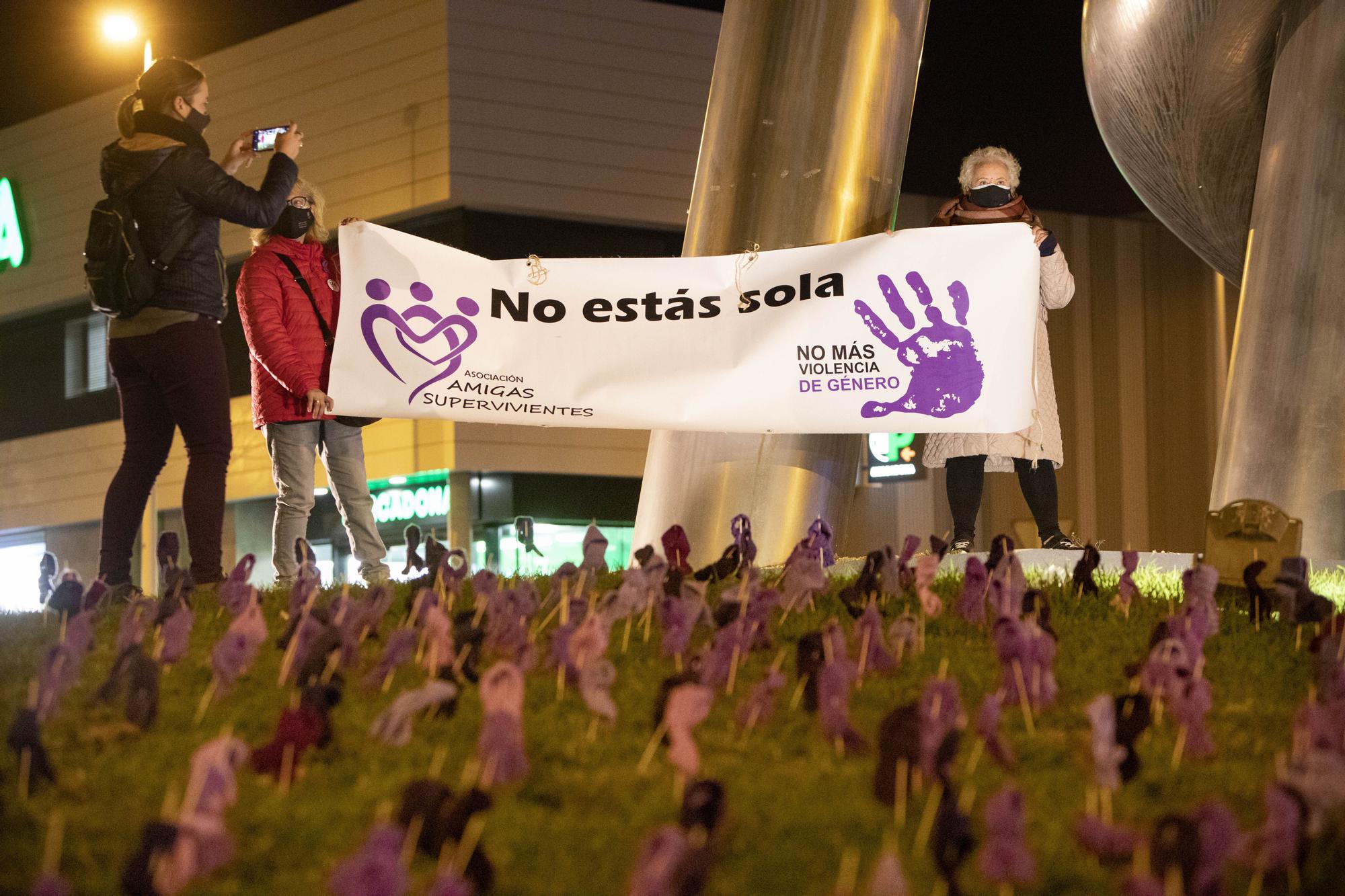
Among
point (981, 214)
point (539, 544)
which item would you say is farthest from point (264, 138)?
point (539, 544)

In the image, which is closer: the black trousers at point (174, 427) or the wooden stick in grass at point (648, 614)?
the wooden stick in grass at point (648, 614)

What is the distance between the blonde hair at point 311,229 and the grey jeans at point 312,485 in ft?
2.73

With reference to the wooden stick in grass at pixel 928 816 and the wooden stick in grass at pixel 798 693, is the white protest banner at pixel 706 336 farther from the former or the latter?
the wooden stick in grass at pixel 928 816

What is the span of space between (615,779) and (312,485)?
433cm

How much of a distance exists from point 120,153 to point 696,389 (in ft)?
8.04

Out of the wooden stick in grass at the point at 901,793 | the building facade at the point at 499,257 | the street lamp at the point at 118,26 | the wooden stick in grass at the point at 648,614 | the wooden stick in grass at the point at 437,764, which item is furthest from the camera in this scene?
the building facade at the point at 499,257

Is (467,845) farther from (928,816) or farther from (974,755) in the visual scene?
(974,755)

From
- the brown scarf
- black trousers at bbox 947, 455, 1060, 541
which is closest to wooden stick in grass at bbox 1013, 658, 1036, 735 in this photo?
black trousers at bbox 947, 455, 1060, 541

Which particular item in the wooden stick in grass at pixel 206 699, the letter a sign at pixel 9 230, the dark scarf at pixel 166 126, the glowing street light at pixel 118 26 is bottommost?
the wooden stick in grass at pixel 206 699

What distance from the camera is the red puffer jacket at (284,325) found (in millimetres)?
6402

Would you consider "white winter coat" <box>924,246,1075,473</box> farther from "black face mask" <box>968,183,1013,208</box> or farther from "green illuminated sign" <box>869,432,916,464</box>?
"green illuminated sign" <box>869,432,916,464</box>

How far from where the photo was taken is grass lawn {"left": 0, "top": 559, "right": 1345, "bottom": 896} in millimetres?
2248

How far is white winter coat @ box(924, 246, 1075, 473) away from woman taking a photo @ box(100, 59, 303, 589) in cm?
294

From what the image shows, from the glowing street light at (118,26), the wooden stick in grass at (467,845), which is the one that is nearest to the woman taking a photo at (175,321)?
the wooden stick in grass at (467,845)
